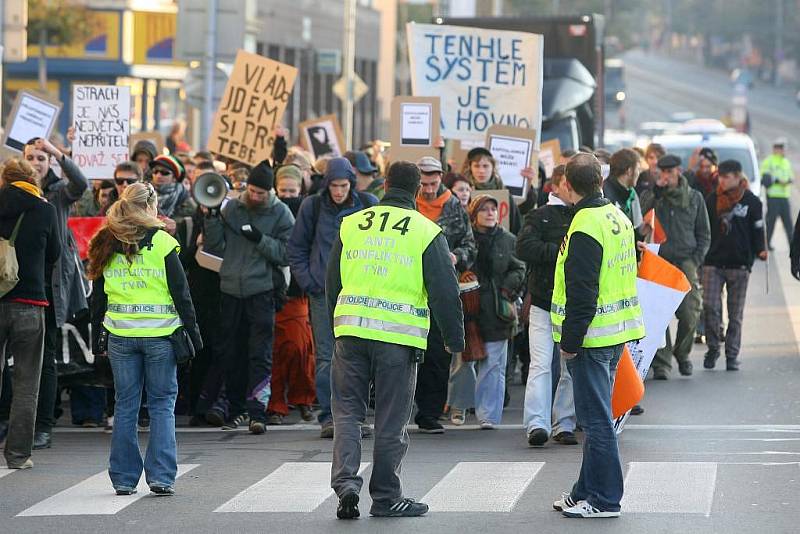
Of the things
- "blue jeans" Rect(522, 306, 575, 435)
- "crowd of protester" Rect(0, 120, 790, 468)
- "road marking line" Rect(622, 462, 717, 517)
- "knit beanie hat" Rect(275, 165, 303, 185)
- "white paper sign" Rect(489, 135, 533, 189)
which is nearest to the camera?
"road marking line" Rect(622, 462, 717, 517)

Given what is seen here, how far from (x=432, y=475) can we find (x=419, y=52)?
789cm

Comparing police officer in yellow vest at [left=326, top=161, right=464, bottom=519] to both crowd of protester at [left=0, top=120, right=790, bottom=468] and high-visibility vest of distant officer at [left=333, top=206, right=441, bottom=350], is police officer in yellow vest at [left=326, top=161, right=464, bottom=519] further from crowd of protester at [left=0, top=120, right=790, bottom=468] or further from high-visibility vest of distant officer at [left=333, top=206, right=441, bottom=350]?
crowd of protester at [left=0, top=120, right=790, bottom=468]

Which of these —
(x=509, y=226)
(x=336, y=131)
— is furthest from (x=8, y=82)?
(x=509, y=226)

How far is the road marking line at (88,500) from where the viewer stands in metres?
9.38

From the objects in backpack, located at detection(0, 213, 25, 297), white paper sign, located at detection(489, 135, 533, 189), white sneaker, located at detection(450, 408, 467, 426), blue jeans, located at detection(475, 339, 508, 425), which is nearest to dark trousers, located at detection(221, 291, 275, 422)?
white sneaker, located at detection(450, 408, 467, 426)

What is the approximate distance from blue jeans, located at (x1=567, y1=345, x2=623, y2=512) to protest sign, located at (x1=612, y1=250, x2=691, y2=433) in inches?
90.7

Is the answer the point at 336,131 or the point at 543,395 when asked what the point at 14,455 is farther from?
the point at 336,131

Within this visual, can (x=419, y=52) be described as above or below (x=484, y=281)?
above

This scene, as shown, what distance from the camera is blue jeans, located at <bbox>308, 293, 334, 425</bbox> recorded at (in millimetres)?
12352

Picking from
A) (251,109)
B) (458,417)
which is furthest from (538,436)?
(251,109)

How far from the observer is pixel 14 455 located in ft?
35.6

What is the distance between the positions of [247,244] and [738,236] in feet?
18.1

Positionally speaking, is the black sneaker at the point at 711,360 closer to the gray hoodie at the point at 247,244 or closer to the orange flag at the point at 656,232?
the orange flag at the point at 656,232

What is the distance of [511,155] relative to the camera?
1602 cm
